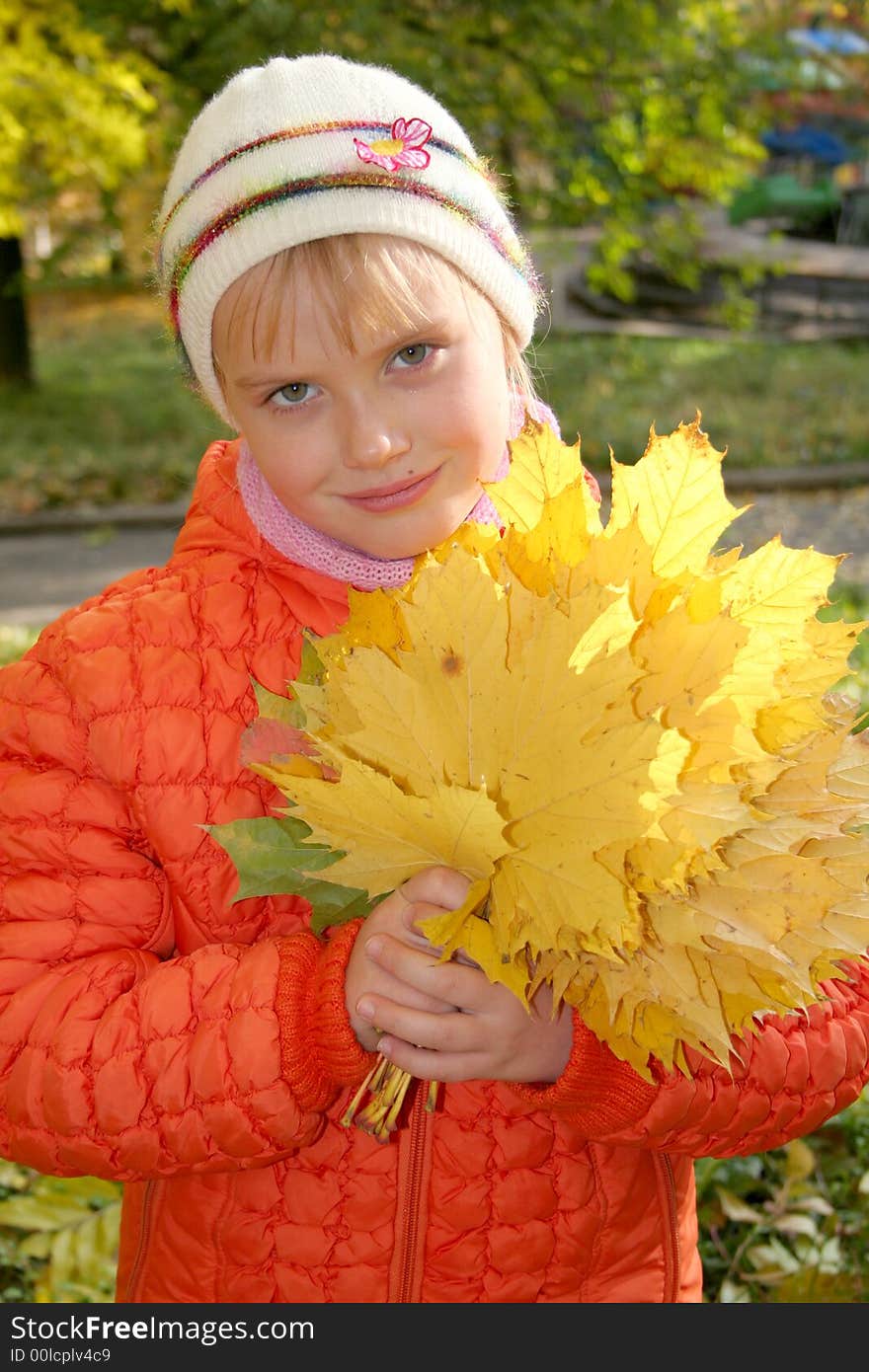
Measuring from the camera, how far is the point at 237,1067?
4.78 ft

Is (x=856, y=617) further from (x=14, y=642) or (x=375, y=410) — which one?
(x=375, y=410)

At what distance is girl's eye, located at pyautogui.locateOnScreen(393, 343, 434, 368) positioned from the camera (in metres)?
1.56

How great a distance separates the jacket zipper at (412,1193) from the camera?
1.55 m

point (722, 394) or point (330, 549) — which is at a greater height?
point (330, 549)

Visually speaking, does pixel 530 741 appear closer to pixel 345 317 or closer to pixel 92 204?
pixel 345 317

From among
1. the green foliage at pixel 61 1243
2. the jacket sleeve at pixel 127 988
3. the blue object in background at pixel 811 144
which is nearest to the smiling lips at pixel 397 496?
the jacket sleeve at pixel 127 988

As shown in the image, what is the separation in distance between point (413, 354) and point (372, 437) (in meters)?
0.13

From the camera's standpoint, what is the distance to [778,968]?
1.21 m

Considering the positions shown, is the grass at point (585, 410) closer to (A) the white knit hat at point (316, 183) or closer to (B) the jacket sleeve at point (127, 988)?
(A) the white knit hat at point (316, 183)

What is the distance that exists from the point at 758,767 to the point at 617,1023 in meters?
0.29

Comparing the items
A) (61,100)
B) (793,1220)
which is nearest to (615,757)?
(793,1220)

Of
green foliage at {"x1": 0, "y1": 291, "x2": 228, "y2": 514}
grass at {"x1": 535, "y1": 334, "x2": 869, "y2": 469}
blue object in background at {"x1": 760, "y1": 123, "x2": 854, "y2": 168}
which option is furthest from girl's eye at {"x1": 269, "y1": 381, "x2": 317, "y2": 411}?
blue object in background at {"x1": 760, "y1": 123, "x2": 854, "y2": 168}

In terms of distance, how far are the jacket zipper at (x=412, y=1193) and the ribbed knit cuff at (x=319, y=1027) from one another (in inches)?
4.3
